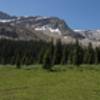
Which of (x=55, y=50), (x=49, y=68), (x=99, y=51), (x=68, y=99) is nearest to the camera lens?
(x=68, y=99)

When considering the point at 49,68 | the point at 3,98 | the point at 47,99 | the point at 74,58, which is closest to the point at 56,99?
the point at 47,99

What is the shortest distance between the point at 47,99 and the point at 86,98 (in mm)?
4157

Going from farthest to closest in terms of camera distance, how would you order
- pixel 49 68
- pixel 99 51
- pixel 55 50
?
pixel 55 50
pixel 99 51
pixel 49 68

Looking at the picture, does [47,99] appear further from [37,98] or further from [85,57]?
[85,57]

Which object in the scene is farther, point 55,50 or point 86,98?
point 55,50

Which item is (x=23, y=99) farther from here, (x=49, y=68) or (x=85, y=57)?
(x=85, y=57)

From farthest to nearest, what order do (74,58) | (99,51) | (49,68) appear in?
1. (99,51)
2. (74,58)
3. (49,68)

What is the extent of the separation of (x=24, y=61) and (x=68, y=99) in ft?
422

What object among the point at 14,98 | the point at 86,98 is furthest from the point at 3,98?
the point at 86,98

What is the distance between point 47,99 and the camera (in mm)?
32500

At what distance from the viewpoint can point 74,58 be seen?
463 ft

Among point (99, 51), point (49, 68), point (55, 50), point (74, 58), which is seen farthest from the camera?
point (55, 50)

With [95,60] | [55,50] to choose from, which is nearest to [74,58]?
[95,60]

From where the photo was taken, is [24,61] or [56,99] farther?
[24,61]
